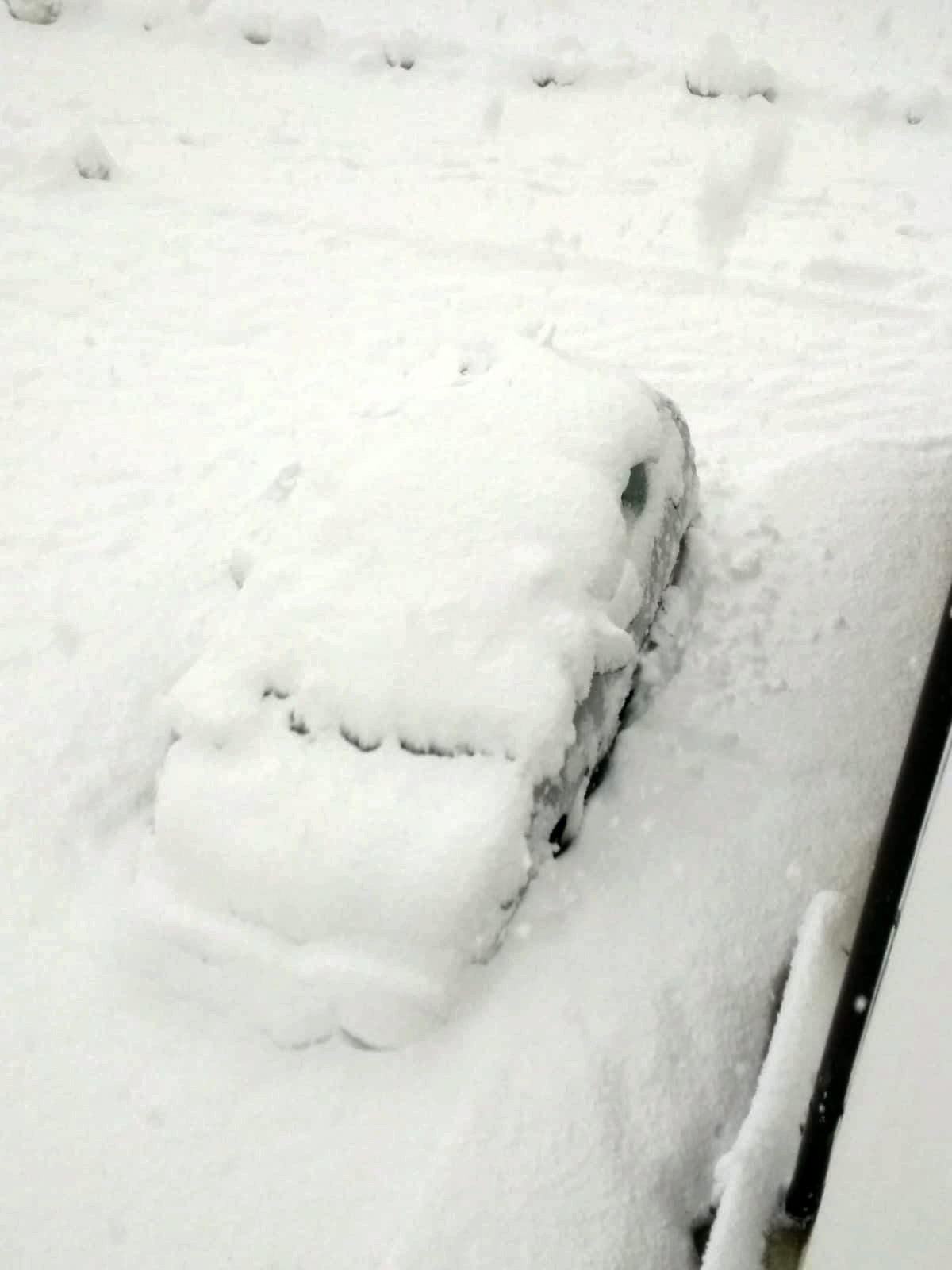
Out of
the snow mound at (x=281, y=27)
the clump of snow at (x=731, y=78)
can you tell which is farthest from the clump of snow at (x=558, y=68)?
the snow mound at (x=281, y=27)

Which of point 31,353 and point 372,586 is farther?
point 31,353

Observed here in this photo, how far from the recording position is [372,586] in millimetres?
3039

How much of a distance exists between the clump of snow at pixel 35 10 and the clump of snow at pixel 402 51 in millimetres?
3206

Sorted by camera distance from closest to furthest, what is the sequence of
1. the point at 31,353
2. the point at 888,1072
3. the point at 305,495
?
the point at 888,1072
the point at 305,495
the point at 31,353

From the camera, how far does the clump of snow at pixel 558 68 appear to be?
8742 mm

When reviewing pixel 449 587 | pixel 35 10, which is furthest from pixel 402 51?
pixel 449 587

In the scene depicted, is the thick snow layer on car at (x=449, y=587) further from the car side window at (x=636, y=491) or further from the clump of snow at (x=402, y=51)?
the clump of snow at (x=402, y=51)

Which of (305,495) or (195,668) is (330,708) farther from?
(305,495)

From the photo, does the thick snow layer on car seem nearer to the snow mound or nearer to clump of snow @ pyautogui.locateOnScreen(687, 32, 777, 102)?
clump of snow @ pyautogui.locateOnScreen(687, 32, 777, 102)

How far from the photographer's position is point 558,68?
878cm

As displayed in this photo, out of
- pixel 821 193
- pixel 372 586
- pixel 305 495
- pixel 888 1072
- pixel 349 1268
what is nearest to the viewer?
pixel 888 1072

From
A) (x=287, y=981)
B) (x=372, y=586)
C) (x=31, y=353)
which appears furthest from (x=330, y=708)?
(x=31, y=353)

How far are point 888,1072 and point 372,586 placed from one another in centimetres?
192

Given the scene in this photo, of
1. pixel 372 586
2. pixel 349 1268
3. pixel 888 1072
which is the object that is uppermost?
pixel 888 1072
